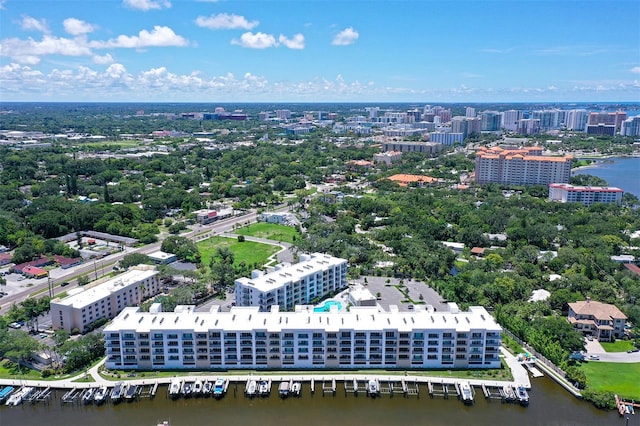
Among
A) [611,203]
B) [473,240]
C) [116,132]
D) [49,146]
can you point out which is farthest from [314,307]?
[116,132]

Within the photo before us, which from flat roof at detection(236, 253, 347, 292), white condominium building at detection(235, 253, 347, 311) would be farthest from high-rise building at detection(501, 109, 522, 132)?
white condominium building at detection(235, 253, 347, 311)

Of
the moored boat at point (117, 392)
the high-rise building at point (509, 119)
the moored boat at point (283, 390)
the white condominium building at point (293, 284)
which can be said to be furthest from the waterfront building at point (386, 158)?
the moored boat at point (117, 392)

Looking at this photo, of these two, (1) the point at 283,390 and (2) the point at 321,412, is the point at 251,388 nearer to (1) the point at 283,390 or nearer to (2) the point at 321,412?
(1) the point at 283,390

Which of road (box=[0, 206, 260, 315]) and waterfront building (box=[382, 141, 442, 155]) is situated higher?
waterfront building (box=[382, 141, 442, 155])

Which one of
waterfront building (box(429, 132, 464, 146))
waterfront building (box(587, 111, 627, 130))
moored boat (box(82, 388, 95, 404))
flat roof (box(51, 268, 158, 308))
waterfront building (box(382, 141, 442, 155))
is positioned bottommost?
moored boat (box(82, 388, 95, 404))

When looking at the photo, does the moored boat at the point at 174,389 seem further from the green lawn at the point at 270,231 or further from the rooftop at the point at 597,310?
the green lawn at the point at 270,231

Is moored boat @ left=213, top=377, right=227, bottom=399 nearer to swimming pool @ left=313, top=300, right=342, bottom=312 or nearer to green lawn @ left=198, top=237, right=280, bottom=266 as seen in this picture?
swimming pool @ left=313, top=300, right=342, bottom=312

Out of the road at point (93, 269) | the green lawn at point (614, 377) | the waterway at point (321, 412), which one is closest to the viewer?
the waterway at point (321, 412)
